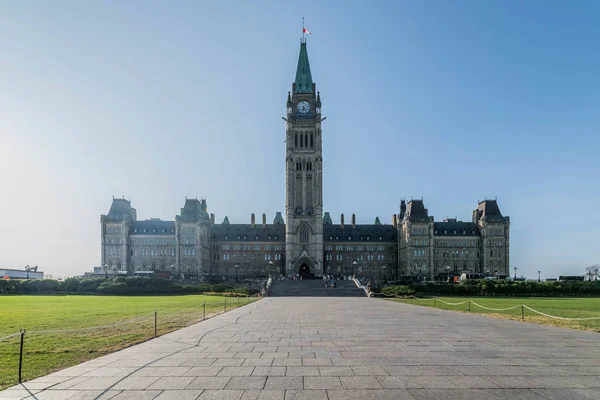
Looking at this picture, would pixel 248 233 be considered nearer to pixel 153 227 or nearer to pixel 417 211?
pixel 153 227

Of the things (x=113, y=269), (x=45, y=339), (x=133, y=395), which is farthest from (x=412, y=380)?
(x=113, y=269)

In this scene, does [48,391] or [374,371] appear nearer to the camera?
[48,391]

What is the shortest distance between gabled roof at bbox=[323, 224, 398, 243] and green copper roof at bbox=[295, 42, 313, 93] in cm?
3464

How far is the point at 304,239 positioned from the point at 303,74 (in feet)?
126

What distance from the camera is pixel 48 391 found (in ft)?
34.7

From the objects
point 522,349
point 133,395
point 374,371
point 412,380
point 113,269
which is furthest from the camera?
point 113,269

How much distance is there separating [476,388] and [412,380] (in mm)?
1383

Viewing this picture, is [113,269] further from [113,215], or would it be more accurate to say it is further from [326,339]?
[326,339]

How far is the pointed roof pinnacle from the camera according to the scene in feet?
384

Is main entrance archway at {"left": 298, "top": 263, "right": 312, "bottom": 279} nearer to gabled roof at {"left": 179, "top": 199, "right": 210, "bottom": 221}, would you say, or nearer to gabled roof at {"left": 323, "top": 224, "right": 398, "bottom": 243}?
gabled roof at {"left": 323, "top": 224, "right": 398, "bottom": 243}

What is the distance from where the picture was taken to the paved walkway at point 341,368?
1036cm

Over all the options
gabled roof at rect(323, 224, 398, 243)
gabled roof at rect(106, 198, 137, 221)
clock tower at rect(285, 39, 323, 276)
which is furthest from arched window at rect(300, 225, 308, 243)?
gabled roof at rect(106, 198, 137, 221)

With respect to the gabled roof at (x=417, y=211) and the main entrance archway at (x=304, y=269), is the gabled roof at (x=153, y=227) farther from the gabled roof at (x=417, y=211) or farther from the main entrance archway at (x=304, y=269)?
the gabled roof at (x=417, y=211)

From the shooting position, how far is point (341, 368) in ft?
41.9
